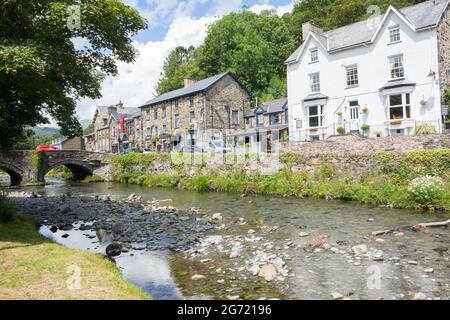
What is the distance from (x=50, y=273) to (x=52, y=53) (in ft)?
23.3

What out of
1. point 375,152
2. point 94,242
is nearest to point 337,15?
point 375,152

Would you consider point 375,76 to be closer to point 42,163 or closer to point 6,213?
point 6,213

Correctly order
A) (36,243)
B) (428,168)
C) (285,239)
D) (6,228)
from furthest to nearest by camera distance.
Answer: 1. (428,168)
2. (285,239)
3. (6,228)
4. (36,243)

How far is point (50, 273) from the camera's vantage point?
8.07 m

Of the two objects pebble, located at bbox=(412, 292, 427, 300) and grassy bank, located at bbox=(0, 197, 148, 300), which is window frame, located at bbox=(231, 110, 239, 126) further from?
pebble, located at bbox=(412, 292, 427, 300)

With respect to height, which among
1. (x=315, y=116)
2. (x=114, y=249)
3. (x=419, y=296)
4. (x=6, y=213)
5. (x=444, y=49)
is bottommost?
(x=419, y=296)

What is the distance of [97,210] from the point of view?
70.0ft

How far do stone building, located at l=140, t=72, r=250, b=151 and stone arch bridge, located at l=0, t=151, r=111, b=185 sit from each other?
1069cm

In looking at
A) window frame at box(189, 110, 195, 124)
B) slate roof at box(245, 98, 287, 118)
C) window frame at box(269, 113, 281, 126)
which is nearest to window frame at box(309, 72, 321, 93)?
slate roof at box(245, 98, 287, 118)

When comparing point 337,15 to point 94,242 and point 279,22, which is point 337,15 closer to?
point 279,22

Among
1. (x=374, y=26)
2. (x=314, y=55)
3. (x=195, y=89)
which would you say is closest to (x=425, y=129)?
(x=374, y=26)

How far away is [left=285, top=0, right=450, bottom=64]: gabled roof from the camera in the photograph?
91.8 ft
